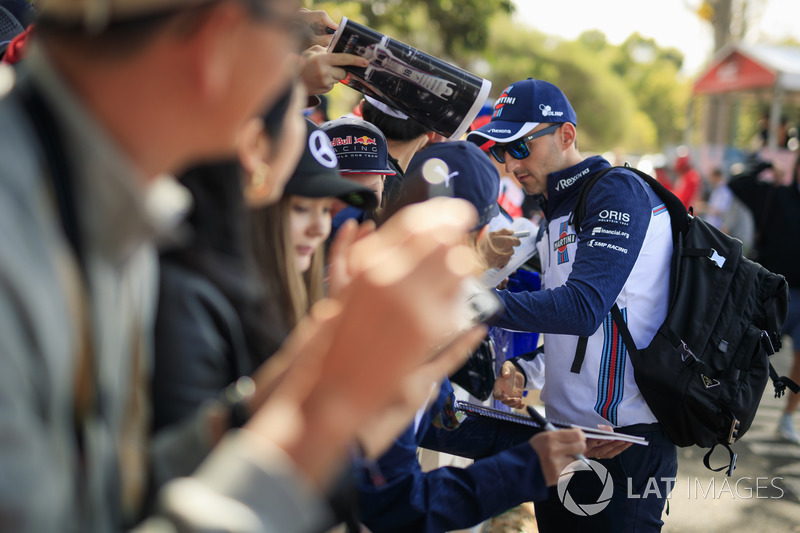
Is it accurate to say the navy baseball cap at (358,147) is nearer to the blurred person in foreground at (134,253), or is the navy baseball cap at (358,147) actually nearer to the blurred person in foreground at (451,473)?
the blurred person in foreground at (451,473)

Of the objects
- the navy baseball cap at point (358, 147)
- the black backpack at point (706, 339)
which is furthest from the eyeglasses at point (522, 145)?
the navy baseball cap at point (358, 147)

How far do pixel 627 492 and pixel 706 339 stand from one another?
667mm

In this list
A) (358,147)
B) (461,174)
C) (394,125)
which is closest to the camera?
(461,174)

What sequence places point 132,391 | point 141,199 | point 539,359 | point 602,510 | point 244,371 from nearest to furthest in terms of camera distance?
point 141,199
point 132,391
point 244,371
point 602,510
point 539,359

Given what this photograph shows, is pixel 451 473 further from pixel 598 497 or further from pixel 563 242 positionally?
pixel 563 242

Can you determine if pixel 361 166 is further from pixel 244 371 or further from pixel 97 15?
pixel 97 15

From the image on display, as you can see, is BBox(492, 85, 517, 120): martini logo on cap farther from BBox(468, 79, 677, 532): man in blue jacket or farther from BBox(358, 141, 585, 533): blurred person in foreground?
BBox(358, 141, 585, 533): blurred person in foreground

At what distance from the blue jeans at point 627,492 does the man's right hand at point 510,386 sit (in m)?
0.39

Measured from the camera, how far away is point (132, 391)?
83 cm


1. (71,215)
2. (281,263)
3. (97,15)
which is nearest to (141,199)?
(71,215)

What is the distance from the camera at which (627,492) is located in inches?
98.1

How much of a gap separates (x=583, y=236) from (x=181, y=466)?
6.61 ft

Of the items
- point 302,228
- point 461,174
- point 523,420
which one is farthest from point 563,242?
point 302,228

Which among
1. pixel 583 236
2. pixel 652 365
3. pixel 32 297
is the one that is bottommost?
pixel 652 365
